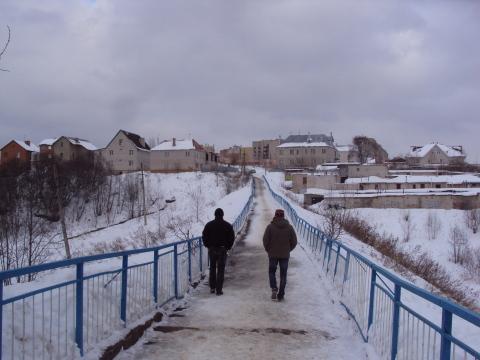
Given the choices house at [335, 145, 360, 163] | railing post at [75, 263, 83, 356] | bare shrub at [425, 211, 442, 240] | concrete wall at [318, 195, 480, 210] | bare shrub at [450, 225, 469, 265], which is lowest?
bare shrub at [450, 225, 469, 265]

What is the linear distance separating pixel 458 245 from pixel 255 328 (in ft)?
145

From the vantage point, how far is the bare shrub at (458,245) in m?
41.6

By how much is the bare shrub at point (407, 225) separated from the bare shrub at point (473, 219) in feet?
20.8

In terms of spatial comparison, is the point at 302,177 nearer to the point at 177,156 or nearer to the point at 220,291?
the point at 177,156

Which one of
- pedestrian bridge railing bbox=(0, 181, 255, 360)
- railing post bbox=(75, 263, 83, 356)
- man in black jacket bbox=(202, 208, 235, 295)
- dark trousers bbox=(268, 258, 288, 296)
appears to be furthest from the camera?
man in black jacket bbox=(202, 208, 235, 295)

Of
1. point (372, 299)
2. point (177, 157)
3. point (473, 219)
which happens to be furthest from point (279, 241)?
point (177, 157)

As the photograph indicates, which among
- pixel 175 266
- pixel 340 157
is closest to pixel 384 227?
pixel 175 266

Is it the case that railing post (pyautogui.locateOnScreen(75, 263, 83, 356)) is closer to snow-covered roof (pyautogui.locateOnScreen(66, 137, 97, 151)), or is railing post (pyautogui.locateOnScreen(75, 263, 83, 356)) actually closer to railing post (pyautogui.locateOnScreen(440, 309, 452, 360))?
railing post (pyautogui.locateOnScreen(440, 309, 452, 360))

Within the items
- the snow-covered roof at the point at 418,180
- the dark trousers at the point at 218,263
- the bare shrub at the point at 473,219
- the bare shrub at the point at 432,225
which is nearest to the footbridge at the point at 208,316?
the dark trousers at the point at 218,263

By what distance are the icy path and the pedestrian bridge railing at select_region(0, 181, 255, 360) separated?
0.49 meters

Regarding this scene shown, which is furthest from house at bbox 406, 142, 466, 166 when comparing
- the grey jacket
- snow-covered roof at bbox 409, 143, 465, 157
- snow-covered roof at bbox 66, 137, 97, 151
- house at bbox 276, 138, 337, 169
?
the grey jacket

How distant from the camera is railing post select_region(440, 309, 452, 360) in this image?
3.65 m

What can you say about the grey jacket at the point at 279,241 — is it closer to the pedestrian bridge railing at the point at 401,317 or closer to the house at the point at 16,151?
the pedestrian bridge railing at the point at 401,317

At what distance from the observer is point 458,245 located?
4512 centimetres
